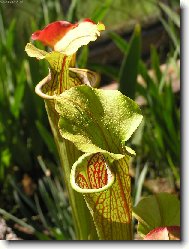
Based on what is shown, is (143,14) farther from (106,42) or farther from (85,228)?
(85,228)

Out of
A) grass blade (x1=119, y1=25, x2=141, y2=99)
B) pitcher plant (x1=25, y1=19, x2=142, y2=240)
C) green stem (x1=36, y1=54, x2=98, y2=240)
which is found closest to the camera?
pitcher plant (x1=25, y1=19, x2=142, y2=240)

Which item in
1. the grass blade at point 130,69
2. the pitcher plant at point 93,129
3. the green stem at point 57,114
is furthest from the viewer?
the grass blade at point 130,69

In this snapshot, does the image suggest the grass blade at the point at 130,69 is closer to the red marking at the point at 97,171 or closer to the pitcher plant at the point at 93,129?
the pitcher plant at the point at 93,129

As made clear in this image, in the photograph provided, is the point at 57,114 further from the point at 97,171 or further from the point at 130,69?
the point at 130,69

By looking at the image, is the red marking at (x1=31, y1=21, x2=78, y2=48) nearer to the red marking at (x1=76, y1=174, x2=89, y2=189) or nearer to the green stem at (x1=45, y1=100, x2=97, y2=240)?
the green stem at (x1=45, y1=100, x2=97, y2=240)

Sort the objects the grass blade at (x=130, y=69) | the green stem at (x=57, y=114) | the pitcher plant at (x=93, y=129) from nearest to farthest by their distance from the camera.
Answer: the pitcher plant at (x=93, y=129) → the green stem at (x=57, y=114) → the grass blade at (x=130, y=69)

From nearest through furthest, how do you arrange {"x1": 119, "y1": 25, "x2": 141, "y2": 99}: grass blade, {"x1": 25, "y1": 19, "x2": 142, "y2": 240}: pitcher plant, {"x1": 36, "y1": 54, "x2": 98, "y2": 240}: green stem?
{"x1": 25, "y1": 19, "x2": 142, "y2": 240}: pitcher plant < {"x1": 36, "y1": 54, "x2": 98, "y2": 240}: green stem < {"x1": 119, "y1": 25, "x2": 141, "y2": 99}: grass blade

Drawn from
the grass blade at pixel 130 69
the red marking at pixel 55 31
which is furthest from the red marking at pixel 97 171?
the grass blade at pixel 130 69

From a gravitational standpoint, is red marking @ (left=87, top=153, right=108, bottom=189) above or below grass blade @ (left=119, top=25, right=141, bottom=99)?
below

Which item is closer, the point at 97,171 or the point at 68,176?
the point at 97,171

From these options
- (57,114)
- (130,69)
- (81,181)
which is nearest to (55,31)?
(57,114)

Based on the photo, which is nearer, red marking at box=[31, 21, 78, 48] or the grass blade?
red marking at box=[31, 21, 78, 48]

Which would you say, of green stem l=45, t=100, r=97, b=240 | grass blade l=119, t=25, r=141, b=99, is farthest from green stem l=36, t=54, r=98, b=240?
grass blade l=119, t=25, r=141, b=99

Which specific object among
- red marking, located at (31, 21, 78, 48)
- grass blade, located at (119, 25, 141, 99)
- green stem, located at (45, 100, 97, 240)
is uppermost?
red marking, located at (31, 21, 78, 48)
